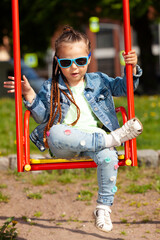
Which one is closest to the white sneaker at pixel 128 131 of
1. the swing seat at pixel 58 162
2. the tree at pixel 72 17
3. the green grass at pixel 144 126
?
the swing seat at pixel 58 162

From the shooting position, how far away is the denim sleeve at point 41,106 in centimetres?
295

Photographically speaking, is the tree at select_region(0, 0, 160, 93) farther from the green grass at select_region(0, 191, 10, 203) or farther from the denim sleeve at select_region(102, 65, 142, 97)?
the denim sleeve at select_region(102, 65, 142, 97)

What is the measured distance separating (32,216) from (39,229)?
1.10 ft

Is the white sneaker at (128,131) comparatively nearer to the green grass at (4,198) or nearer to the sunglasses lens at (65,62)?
the sunglasses lens at (65,62)

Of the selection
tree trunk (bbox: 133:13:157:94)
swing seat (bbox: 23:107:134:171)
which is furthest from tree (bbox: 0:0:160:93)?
swing seat (bbox: 23:107:134:171)

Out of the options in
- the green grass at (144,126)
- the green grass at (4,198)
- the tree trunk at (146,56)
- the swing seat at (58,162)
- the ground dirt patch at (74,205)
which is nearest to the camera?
the swing seat at (58,162)

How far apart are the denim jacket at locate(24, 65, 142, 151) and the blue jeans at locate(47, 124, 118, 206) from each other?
23cm

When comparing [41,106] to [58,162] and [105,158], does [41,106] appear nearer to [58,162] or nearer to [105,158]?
[58,162]

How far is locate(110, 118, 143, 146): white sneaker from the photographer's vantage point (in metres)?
2.66

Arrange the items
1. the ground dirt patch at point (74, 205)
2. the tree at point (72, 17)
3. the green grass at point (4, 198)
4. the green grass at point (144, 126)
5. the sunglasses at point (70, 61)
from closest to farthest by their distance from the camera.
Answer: the sunglasses at point (70, 61)
the ground dirt patch at point (74, 205)
the green grass at point (4, 198)
the green grass at point (144, 126)
the tree at point (72, 17)

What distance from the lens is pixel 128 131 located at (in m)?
2.68

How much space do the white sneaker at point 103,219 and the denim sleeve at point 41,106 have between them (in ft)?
2.39

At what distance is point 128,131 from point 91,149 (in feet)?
0.84

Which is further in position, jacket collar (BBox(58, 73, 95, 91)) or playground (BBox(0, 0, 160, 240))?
jacket collar (BBox(58, 73, 95, 91))
